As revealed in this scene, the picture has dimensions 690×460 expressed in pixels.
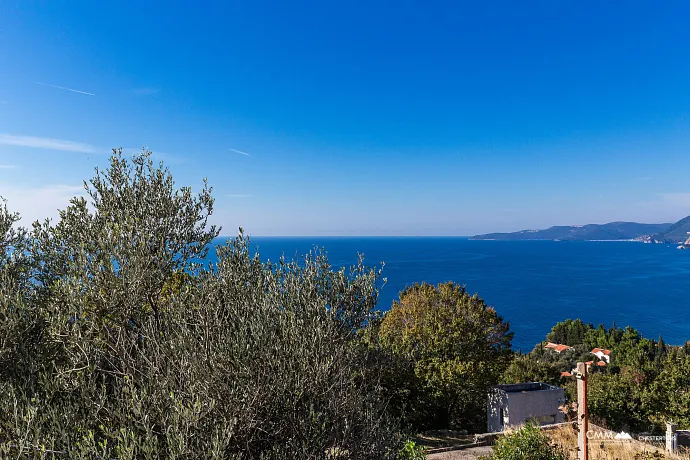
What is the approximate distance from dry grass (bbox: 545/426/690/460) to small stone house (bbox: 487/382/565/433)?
11.5 feet

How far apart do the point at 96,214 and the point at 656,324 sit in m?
113

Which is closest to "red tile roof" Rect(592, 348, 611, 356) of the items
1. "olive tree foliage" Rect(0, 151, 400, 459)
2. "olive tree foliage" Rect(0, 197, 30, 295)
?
"olive tree foliage" Rect(0, 151, 400, 459)

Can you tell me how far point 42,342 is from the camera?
8.44 m

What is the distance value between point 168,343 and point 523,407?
19.3m

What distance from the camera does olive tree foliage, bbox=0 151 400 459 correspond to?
6.45 m

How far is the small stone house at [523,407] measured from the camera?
67.7 ft

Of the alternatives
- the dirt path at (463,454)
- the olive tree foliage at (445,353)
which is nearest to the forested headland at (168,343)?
the dirt path at (463,454)

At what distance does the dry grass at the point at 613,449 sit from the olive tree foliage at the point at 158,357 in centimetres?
1044

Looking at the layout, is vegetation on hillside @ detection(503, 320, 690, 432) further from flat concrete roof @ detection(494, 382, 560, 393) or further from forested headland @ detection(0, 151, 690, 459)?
forested headland @ detection(0, 151, 690, 459)

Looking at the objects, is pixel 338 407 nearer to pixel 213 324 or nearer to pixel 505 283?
pixel 213 324

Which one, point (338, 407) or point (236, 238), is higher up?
point (236, 238)

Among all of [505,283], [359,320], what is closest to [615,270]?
[505,283]

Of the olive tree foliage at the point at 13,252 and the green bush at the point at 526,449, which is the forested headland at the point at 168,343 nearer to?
the olive tree foliage at the point at 13,252

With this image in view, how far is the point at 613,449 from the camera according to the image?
1500 cm
